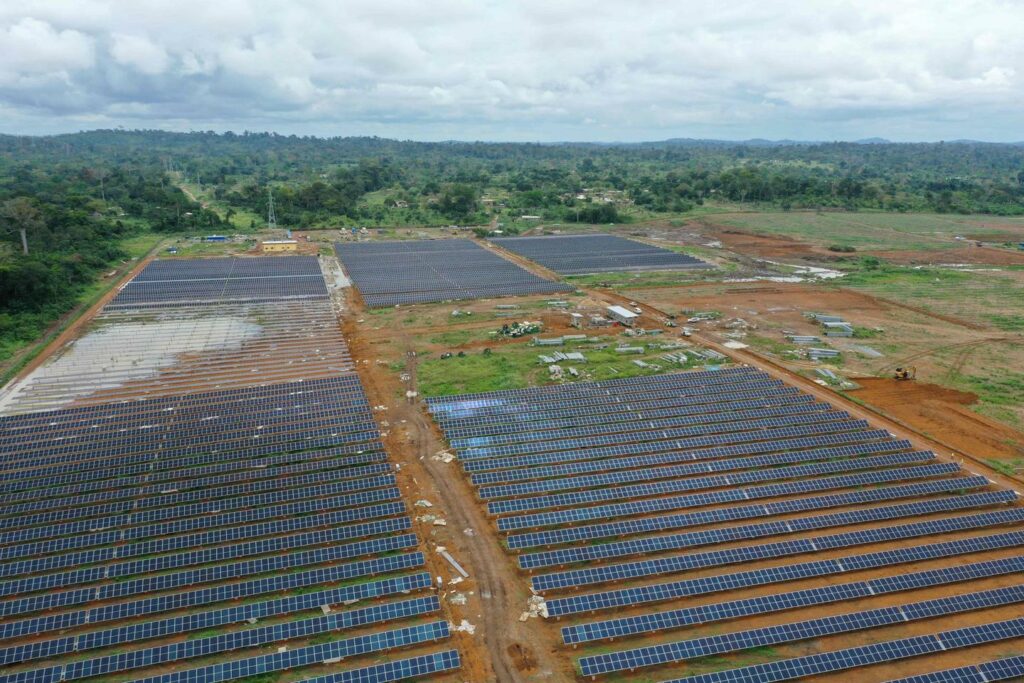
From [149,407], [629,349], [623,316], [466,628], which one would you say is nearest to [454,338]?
[629,349]

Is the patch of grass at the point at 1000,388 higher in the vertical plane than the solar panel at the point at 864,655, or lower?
higher

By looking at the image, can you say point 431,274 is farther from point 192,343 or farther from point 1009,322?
point 1009,322

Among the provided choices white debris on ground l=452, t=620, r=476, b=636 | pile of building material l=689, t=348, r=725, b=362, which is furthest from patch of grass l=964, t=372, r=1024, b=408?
white debris on ground l=452, t=620, r=476, b=636

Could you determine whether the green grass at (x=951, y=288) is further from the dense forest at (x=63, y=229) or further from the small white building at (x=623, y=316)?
the dense forest at (x=63, y=229)

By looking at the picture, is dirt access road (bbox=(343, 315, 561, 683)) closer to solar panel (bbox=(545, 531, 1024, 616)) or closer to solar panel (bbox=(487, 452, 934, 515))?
solar panel (bbox=(545, 531, 1024, 616))

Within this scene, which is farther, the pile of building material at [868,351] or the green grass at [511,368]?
the pile of building material at [868,351]

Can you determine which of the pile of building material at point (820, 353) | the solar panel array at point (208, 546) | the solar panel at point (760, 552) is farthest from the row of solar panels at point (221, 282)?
the solar panel at point (760, 552)

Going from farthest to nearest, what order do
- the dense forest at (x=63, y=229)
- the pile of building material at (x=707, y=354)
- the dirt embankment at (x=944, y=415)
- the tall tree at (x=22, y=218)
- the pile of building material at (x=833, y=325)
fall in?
the tall tree at (x=22, y=218)
the pile of building material at (x=833, y=325)
the dense forest at (x=63, y=229)
the pile of building material at (x=707, y=354)
the dirt embankment at (x=944, y=415)
